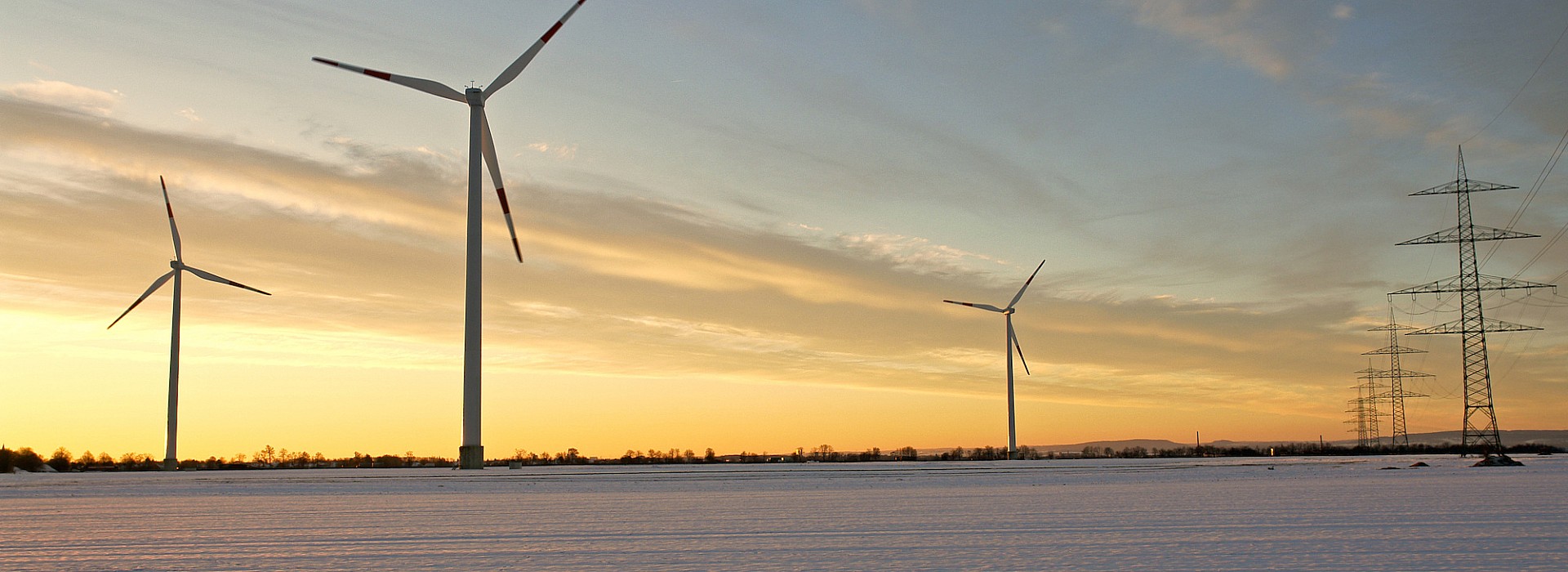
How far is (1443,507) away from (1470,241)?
78664 mm

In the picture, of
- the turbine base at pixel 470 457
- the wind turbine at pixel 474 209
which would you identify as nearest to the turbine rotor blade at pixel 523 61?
the wind turbine at pixel 474 209

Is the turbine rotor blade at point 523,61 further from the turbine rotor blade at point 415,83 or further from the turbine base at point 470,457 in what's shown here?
the turbine base at point 470,457

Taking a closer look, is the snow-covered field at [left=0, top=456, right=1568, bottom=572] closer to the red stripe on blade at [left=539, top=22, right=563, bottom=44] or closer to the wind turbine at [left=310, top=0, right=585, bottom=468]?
the wind turbine at [left=310, top=0, right=585, bottom=468]

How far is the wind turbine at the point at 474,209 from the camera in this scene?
59.5 meters

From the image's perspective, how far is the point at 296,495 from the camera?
39469 mm

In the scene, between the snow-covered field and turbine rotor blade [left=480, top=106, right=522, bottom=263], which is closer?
the snow-covered field

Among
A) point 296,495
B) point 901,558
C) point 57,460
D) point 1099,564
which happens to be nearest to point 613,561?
point 901,558

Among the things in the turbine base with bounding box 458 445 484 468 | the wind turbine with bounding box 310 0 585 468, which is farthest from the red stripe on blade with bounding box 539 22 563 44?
the turbine base with bounding box 458 445 484 468

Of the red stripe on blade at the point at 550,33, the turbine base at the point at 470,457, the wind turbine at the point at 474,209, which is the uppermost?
the red stripe on blade at the point at 550,33

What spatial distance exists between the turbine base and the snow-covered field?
19.0 metres

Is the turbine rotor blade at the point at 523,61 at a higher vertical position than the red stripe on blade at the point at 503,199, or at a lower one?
higher

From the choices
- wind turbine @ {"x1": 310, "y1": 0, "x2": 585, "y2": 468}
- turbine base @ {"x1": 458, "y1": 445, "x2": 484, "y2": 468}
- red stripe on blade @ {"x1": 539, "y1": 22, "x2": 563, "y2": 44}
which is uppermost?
red stripe on blade @ {"x1": 539, "y1": 22, "x2": 563, "y2": 44}

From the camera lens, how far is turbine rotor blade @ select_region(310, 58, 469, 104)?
61.3 m

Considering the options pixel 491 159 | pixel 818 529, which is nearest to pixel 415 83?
pixel 491 159
